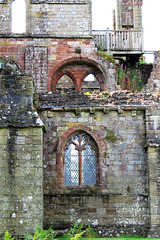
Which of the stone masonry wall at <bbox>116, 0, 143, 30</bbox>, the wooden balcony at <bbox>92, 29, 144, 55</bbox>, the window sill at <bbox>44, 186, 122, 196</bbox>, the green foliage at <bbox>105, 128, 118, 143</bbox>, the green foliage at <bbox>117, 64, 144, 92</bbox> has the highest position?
the stone masonry wall at <bbox>116, 0, 143, 30</bbox>

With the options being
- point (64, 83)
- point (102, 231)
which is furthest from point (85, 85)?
point (102, 231)

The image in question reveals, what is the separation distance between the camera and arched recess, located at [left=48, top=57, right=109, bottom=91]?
83.6 ft

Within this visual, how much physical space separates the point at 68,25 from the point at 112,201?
11.3m

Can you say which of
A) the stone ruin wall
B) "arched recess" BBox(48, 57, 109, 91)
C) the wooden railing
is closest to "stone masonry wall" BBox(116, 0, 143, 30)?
the wooden railing

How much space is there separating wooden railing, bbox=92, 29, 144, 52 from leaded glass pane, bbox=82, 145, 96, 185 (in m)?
10.1

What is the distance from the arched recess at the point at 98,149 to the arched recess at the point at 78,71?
6285 mm

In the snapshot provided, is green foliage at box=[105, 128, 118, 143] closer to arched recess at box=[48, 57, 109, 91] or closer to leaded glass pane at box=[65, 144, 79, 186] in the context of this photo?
leaded glass pane at box=[65, 144, 79, 186]

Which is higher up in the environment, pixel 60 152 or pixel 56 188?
pixel 60 152

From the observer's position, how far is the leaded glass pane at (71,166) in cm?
1891

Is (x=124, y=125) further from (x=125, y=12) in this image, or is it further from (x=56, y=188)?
(x=125, y=12)

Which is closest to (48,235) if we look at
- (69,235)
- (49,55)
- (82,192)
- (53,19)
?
(69,235)

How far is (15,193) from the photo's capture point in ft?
51.4

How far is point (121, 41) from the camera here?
92.0 ft

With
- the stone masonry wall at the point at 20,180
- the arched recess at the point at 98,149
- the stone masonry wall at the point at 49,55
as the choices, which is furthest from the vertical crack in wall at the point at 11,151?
the stone masonry wall at the point at 49,55
